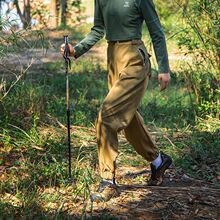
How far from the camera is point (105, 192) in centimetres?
425

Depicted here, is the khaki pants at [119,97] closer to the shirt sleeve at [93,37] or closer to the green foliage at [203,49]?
the shirt sleeve at [93,37]

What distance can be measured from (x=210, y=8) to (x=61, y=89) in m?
3.17

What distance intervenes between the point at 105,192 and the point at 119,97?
741mm

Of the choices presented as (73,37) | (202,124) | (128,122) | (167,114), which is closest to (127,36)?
(128,122)

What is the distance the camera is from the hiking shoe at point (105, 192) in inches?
166

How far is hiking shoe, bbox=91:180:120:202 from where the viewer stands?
13.8 ft

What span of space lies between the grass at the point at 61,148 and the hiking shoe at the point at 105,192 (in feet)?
Answer: 0.27

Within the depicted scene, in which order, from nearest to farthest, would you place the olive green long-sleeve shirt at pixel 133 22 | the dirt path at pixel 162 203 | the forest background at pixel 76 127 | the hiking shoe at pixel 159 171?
1. the dirt path at pixel 162 203
2. the olive green long-sleeve shirt at pixel 133 22
3. the forest background at pixel 76 127
4. the hiking shoe at pixel 159 171

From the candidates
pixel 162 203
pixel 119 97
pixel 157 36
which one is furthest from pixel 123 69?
pixel 162 203

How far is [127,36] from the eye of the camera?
4.26 metres

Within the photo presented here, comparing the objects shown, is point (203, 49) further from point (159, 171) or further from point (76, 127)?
point (159, 171)

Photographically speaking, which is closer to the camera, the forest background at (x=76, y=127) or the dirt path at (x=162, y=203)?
the dirt path at (x=162, y=203)

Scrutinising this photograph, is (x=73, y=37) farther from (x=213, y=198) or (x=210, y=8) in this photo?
(x=213, y=198)

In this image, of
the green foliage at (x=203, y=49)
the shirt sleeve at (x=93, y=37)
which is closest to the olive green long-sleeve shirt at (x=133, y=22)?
the shirt sleeve at (x=93, y=37)
